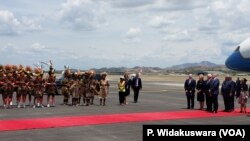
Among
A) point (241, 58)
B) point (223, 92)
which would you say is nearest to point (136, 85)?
point (223, 92)

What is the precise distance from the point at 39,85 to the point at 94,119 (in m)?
5.53

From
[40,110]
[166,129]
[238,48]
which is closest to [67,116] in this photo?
[40,110]

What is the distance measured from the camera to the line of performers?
20.5 metres

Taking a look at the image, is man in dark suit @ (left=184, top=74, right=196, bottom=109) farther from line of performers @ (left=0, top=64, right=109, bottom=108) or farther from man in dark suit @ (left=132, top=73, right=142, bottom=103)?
man in dark suit @ (left=132, top=73, right=142, bottom=103)

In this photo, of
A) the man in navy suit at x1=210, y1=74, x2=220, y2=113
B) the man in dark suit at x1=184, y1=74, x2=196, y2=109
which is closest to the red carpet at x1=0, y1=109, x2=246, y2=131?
the man in navy suit at x1=210, y1=74, x2=220, y2=113

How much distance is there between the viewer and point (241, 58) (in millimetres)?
30734

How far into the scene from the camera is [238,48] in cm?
3131

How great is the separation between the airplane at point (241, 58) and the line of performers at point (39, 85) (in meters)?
11.8

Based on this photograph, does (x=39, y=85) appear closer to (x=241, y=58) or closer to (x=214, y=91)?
(x=214, y=91)

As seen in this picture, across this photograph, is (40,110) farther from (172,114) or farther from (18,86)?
(172,114)

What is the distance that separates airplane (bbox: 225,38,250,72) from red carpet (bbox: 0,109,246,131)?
11.8 metres

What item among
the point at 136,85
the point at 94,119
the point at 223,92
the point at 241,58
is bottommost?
the point at 94,119

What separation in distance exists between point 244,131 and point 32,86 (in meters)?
14.7

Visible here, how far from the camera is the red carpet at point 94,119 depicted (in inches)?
576
